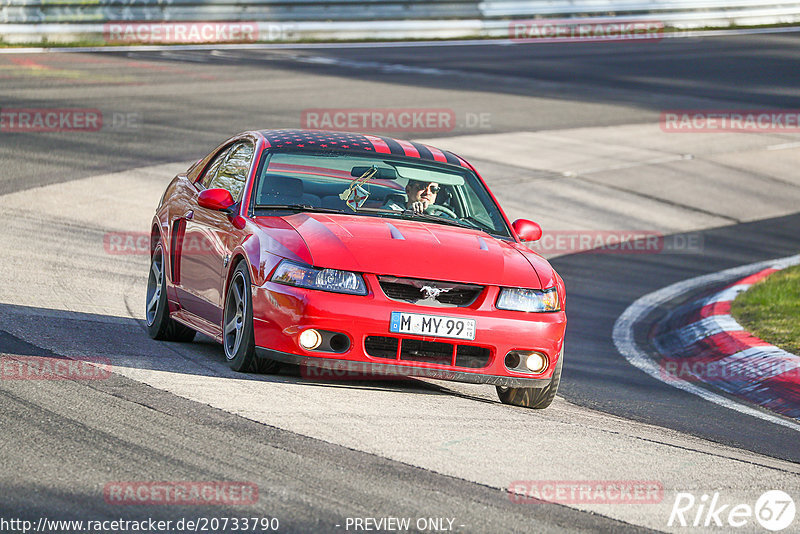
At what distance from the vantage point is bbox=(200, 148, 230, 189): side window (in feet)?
28.4

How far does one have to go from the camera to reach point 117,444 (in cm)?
529

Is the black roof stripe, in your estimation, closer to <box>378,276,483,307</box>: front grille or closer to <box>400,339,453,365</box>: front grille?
<box>378,276,483,307</box>: front grille

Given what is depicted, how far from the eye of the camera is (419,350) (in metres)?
6.72

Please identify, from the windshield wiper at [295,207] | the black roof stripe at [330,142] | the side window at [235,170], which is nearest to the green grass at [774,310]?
the black roof stripe at [330,142]

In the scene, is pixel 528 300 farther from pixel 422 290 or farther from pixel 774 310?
pixel 774 310

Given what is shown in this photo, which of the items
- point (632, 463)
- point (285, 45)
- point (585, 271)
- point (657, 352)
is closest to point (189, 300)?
point (632, 463)

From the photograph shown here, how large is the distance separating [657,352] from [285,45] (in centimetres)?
2298

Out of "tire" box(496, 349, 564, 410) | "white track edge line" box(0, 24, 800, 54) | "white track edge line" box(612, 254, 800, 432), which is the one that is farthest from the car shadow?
"white track edge line" box(0, 24, 800, 54)

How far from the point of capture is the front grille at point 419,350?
21.9ft

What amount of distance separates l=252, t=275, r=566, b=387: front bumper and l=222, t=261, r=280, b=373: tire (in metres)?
0.09

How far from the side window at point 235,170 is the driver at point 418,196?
100 cm

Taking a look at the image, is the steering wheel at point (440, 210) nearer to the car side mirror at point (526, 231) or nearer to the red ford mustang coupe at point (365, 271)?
the red ford mustang coupe at point (365, 271)

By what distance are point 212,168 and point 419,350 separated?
2.75 meters

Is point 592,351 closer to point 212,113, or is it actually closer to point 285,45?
point 212,113
